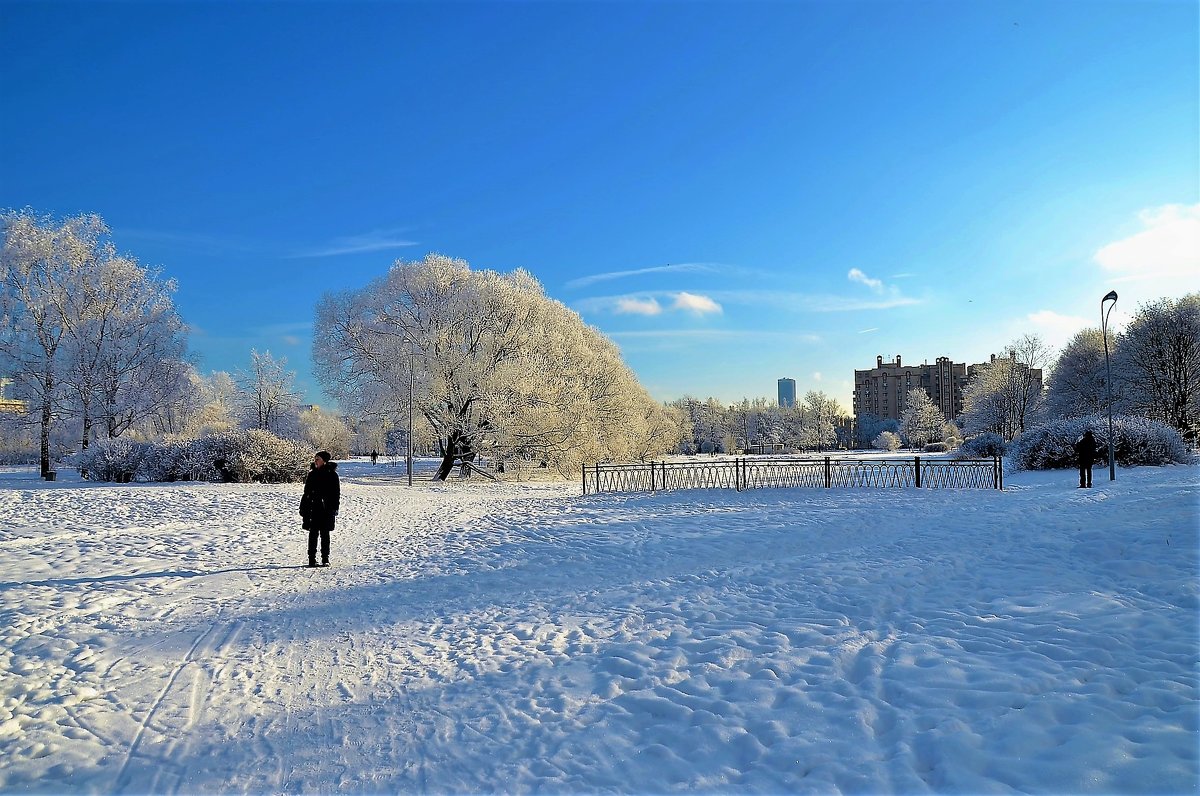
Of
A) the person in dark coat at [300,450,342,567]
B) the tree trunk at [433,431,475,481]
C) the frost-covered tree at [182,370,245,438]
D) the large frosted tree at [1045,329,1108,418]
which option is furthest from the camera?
the frost-covered tree at [182,370,245,438]

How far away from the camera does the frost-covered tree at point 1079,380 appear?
45.1 metres

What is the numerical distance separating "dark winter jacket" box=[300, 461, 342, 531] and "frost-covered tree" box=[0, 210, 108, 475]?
24008 millimetres

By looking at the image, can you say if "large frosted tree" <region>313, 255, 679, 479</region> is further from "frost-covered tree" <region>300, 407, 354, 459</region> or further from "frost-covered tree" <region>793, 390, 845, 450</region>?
"frost-covered tree" <region>793, 390, 845, 450</region>

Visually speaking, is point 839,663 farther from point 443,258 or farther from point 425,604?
point 443,258

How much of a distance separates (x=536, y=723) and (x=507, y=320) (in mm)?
29009

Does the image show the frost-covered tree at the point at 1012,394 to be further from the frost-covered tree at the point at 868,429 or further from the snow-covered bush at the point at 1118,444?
the frost-covered tree at the point at 868,429

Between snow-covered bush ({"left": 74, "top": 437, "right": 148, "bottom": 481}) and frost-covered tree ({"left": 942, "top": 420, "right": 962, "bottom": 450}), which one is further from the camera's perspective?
frost-covered tree ({"left": 942, "top": 420, "right": 962, "bottom": 450})

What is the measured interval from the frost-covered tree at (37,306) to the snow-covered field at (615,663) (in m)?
20.6

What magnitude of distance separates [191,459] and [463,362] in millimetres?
12293

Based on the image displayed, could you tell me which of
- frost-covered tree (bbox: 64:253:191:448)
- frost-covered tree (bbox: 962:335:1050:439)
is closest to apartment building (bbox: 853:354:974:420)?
frost-covered tree (bbox: 962:335:1050:439)

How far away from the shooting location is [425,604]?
785 cm

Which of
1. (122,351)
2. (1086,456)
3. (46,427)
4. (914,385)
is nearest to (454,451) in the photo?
(122,351)

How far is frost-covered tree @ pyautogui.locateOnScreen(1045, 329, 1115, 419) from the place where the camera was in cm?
4506

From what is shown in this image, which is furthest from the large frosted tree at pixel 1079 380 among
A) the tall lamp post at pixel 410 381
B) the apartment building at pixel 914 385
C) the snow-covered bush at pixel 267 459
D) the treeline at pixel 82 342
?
the apartment building at pixel 914 385
